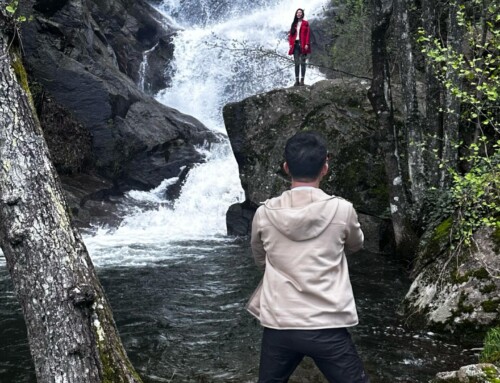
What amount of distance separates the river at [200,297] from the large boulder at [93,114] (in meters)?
0.99

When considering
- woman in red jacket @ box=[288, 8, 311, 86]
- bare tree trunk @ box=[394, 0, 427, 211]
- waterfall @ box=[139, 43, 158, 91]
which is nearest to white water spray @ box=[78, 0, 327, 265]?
woman in red jacket @ box=[288, 8, 311, 86]

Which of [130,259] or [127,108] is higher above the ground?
[127,108]

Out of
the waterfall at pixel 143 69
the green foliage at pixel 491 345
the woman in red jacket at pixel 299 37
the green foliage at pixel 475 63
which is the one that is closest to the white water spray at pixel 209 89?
the woman in red jacket at pixel 299 37

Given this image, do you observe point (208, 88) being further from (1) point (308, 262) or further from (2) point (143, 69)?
(1) point (308, 262)

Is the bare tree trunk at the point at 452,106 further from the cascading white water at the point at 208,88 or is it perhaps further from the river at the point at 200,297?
the cascading white water at the point at 208,88

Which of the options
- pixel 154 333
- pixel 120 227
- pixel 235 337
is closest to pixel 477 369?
pixel 235 337

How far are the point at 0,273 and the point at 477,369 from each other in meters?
9.61

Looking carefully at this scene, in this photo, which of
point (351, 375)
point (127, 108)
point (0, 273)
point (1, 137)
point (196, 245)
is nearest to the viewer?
point (351, 375)

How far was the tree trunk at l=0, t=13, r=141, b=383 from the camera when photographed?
347cm

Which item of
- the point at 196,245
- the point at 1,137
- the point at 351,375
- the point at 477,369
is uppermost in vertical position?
the point at 1,137

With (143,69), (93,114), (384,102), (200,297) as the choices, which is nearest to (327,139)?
(384,102)

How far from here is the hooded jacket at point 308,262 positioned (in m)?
2.87

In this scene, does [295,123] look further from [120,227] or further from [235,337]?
[235,337]

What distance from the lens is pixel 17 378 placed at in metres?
6.22
